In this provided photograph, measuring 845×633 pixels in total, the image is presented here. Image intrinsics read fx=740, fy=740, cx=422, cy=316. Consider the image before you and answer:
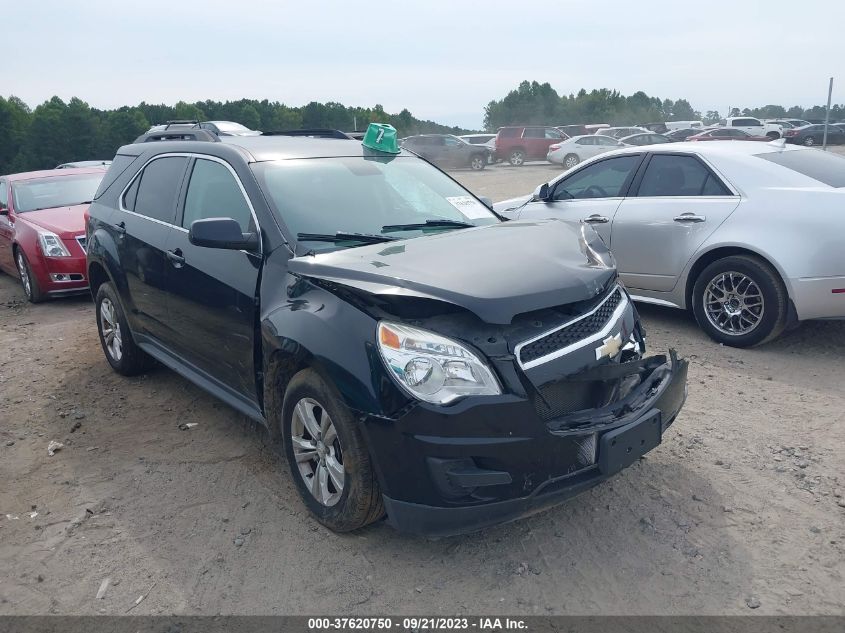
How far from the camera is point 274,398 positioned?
3.72 meters

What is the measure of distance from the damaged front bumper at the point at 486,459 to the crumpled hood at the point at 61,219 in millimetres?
7070

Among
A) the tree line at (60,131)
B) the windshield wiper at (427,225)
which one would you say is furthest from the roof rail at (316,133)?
the tree line at (60,131)

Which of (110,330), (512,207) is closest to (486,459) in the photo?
(110,330)

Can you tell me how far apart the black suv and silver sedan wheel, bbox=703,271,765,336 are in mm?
2282

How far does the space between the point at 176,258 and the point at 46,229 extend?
17.0 feet

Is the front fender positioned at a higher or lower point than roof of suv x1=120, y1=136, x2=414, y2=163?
lower

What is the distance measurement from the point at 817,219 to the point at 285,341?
4.08 metres

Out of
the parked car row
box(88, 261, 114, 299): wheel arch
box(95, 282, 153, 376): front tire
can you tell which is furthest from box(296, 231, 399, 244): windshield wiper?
box(88, 261, 114, 299): wheel arch

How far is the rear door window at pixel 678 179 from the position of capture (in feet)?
20.2

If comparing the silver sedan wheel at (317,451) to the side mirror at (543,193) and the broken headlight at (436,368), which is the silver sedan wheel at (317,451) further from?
the side mirror at (543,193)

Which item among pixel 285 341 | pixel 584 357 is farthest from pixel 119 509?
pixel 584 357

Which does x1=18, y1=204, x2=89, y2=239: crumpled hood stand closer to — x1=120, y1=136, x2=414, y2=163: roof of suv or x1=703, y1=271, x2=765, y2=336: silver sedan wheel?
x1=120, y1=136, x2=414, y2=163: roof of suv

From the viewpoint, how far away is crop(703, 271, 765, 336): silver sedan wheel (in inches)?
226

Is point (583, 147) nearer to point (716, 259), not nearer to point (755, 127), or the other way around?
point (755, 127)
